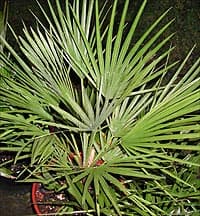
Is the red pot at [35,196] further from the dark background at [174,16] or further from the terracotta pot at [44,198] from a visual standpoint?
the dark background at [174,16]

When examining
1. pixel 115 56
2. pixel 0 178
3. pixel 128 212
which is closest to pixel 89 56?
pixel 115 56

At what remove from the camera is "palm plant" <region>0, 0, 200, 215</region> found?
3.90 feet

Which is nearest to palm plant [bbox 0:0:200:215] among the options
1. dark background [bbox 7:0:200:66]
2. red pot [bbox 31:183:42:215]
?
red pot [bbox 31:183:42:215]

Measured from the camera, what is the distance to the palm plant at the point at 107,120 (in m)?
1.19

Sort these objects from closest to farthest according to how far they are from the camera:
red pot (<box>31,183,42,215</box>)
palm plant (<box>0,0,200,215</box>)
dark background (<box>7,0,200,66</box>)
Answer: palm plant (<box>0,0,200,215</box>) → red pot (<box>31,183,42,215</box>) → dark background (<box>7,0,200,66</box>)

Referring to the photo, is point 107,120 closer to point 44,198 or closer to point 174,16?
point 44,198

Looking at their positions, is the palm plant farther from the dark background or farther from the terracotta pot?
the dark background

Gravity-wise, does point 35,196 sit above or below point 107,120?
below

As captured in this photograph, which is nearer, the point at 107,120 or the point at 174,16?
the point at 107,120

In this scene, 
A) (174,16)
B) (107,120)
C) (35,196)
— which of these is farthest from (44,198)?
(174,16)

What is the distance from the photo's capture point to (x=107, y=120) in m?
1.28

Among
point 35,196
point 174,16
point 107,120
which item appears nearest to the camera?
point 107,120

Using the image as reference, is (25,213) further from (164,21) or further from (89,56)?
(164,21)

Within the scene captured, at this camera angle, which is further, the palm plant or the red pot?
the red pot
